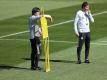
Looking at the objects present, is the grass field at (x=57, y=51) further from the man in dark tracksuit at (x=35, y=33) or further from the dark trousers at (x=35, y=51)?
the man in dark tracksuit at (x=35, y=33)

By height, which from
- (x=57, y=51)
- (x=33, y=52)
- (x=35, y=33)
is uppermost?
(x=35, y=33)

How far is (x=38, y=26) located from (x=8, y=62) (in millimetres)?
2549

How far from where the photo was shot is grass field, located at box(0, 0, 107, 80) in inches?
615

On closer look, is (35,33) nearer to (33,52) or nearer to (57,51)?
(33,52)

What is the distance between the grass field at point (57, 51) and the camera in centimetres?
1563

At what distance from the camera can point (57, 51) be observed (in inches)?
813

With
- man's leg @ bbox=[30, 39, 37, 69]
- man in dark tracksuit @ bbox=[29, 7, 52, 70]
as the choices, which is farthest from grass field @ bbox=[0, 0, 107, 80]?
man in dark tracksuit @ bbox=[29, 7, 52, 70]

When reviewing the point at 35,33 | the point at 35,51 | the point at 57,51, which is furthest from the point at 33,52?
the point at 57,51

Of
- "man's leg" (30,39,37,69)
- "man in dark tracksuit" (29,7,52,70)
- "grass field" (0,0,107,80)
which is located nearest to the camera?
"grass field" (0,0,107,80)

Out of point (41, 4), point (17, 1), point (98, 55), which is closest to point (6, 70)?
point (98, 55)

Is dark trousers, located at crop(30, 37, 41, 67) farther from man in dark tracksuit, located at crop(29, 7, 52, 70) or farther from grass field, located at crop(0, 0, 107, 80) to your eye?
grass field, located at crop(0, 0, 107, 80)

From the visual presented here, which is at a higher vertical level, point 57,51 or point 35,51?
point 35,51

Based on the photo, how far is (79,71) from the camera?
16.0 m

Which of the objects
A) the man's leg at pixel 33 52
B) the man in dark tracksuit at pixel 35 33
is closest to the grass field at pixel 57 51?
the man's leg at pixel 33 52
